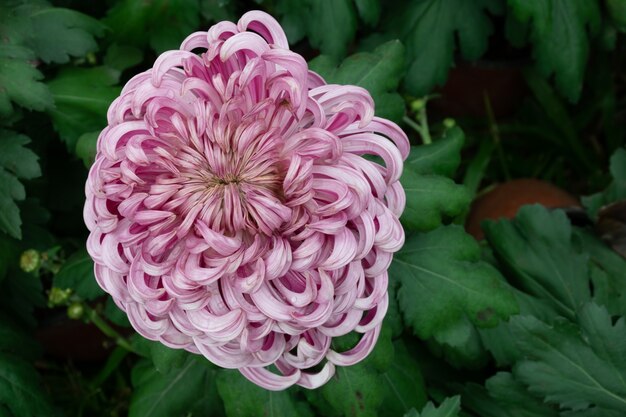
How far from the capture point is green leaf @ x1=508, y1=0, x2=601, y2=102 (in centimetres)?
131

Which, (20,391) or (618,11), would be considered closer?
(20,391)

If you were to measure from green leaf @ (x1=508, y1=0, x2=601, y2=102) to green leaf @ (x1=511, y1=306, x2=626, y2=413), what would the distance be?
511 mm

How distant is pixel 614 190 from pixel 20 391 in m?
1.18

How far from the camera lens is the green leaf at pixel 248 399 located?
106 centimetres

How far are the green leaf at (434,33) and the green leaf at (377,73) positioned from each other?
1.08ft

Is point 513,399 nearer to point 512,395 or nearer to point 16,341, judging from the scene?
point 512,395

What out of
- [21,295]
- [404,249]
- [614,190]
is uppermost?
[404,249]

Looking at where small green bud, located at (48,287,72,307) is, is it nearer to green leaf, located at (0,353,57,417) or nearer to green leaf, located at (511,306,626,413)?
green leaf, located at (0,353,57,417)

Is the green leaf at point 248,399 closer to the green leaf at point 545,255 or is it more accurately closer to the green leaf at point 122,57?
the green leaf at point 545,255

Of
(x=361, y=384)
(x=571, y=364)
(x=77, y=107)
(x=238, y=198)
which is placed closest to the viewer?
(x=238, y=198)

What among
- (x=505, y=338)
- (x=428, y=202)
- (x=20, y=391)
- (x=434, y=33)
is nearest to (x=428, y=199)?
(x=428, y=202)

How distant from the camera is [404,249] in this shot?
1.14m

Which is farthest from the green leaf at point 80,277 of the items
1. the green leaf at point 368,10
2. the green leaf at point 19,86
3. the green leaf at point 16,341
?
the green leaf at point 368,10

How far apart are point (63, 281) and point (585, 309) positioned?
858 mm
